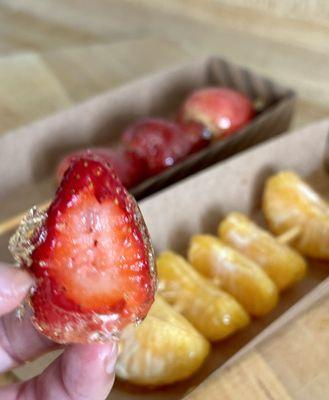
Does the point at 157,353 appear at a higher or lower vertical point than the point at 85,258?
lower

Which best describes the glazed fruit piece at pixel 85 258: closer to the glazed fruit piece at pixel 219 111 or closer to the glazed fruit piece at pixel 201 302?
the glazed fruit piece at pixel 201 302

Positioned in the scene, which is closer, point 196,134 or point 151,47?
point 196,134

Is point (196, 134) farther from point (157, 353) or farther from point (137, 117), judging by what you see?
point (157, 353)

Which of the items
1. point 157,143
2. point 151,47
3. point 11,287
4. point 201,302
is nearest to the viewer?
point 11,287

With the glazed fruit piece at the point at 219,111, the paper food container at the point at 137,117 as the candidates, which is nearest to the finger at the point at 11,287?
the paper food container at the point at 137,117

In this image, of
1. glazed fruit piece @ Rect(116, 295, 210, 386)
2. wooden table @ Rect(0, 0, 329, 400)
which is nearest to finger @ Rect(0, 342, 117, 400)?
glazed fruit piece @ Rect(116, 295, 210, 386)

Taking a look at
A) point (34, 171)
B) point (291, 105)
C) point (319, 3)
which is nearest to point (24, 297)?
point (34, 171)

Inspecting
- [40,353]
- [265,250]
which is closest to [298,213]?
[265,250]
